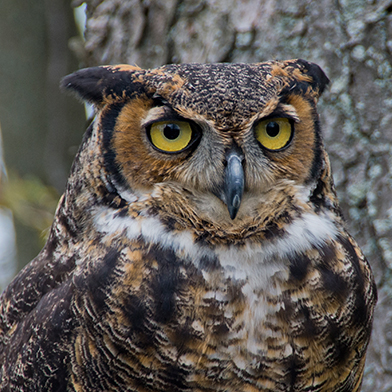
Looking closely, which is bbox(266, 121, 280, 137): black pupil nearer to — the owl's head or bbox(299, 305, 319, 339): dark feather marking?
the owl's head

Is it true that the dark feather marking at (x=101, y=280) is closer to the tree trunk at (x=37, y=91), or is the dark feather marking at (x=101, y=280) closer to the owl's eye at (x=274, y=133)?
the owl's eye at (x=274, y=133)

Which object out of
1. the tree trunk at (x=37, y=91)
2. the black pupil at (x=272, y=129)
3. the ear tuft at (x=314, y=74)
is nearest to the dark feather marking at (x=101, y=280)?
the black pupil at (x=272, y=129)

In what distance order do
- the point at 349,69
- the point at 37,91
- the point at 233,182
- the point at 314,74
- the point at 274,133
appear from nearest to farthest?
1. the point at 233,182
2. the point at 274,133
3. the point at 314,74
4. the point at 349,69
5. the point at 37,91

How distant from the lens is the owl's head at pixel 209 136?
1.47m

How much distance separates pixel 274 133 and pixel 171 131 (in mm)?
317

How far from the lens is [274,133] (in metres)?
1.56

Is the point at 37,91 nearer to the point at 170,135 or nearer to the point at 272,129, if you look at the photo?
the point at 170,135

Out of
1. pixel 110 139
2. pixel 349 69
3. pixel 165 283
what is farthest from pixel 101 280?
pixel 349 69

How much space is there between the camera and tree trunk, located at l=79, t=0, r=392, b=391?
216 centimetres

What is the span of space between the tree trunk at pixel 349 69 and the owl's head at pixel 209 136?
65cm

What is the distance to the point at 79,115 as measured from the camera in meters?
3.69

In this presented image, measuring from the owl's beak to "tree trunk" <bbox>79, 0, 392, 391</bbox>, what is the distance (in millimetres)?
933

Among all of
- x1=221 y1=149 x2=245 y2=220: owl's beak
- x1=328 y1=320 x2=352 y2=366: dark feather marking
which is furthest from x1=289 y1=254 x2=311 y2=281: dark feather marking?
x1=221 y1=149 x2=245 y2=220: owl's beak

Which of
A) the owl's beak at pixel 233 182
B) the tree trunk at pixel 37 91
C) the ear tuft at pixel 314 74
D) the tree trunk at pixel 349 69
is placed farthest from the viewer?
the tree trunk at pixel 37 91
